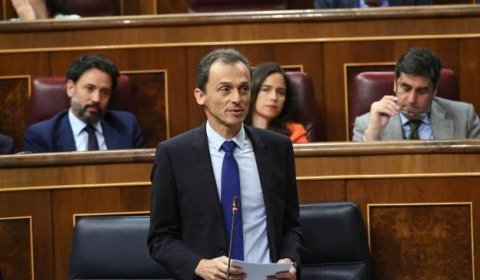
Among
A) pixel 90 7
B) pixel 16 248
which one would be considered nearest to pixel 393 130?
pixel 16 248

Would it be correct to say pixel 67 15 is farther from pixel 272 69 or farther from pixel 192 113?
pixel 272 69

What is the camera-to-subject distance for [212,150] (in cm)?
113

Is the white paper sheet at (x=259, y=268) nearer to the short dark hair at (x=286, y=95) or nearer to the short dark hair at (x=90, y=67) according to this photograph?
Answer: the short dark hair at (x=286, y=95)

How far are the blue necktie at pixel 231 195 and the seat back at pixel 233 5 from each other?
3.59 feet

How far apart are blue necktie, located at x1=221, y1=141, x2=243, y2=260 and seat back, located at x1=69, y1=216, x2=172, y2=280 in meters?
0.25

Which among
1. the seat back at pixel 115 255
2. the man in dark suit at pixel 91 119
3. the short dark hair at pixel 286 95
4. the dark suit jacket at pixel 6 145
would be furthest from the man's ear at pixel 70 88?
the seat back at pixel 115 255

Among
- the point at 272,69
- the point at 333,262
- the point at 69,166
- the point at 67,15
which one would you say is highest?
the point at 67,15

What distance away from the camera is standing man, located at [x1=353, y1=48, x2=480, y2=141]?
1682 millimetres

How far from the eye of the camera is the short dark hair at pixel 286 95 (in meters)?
1.74

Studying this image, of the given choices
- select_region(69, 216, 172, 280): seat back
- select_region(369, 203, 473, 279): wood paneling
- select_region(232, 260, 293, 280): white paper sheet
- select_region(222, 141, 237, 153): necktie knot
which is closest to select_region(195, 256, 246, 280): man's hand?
select_region(232, 260, 293, 280): white paper sheet

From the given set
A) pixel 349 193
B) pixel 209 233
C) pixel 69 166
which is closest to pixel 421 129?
pixel 349 193

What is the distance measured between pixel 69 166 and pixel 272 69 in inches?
17.8

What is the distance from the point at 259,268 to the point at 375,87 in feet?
2.72

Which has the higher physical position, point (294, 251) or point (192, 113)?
point (192, 113)
